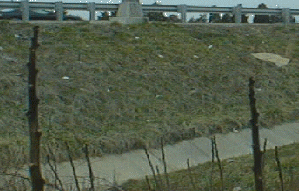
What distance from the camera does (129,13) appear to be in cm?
2525

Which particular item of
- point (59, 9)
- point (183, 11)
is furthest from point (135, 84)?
point (183, 11)

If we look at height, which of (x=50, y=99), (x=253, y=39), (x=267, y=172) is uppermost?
(x=253, y=39)

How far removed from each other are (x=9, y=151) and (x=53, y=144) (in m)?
1.00

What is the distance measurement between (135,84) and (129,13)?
7.27 metres

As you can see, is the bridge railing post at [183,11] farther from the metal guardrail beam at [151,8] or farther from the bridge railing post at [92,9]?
the bridge railing post at [92,9]

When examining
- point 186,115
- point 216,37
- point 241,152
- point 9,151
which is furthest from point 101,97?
point 216,37

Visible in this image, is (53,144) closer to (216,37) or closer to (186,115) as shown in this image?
(186,115)

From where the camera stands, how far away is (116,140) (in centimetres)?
1451

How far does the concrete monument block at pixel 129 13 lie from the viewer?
82.4 feet

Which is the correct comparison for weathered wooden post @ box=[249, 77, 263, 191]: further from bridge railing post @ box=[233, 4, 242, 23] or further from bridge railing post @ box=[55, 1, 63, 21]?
bridge railing post @ box=[233, 4, 242, 23]

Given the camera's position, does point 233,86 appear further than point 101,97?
Yes

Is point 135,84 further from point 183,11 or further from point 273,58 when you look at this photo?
point 183,11

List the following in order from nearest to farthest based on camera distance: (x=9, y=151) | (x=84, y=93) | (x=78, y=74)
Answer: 1. (x=9, y=151)
2. (x=84, y=93)
3. (x=78, y=74)

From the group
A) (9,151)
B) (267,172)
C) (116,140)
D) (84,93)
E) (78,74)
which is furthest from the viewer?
(78,74)
